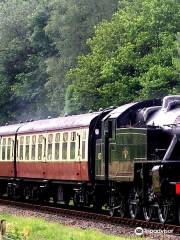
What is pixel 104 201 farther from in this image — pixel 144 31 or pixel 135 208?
pixel 144 31

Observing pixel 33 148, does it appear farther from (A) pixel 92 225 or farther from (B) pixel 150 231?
(B) pixel 150 231

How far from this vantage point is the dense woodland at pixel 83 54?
43281 mm

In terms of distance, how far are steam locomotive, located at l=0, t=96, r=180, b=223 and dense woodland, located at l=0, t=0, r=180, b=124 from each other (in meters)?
13.2

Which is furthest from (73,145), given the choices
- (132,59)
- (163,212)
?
(132,59)

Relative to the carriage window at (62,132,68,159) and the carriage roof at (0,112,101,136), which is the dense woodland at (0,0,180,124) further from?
the carriage window at (62,132,68,159)

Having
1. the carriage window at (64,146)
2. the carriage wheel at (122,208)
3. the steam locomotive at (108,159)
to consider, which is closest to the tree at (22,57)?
the steam locomotive at (108,159)

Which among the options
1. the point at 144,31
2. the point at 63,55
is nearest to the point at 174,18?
the point at 144,31

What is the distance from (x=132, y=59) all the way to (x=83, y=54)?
403 inches

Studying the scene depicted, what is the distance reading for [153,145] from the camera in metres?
17.8

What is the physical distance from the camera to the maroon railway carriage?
2292 centimetres

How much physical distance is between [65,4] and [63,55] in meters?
5.06

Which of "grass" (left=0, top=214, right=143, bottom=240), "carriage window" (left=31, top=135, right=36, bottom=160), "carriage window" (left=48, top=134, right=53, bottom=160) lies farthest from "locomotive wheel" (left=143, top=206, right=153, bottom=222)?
"carriage window" (left=31, top=135, right=36, bottom=160)

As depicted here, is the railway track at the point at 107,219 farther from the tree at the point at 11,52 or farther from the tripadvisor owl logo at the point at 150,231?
the tree at the point at 11,52

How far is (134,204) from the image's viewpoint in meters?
19.3
